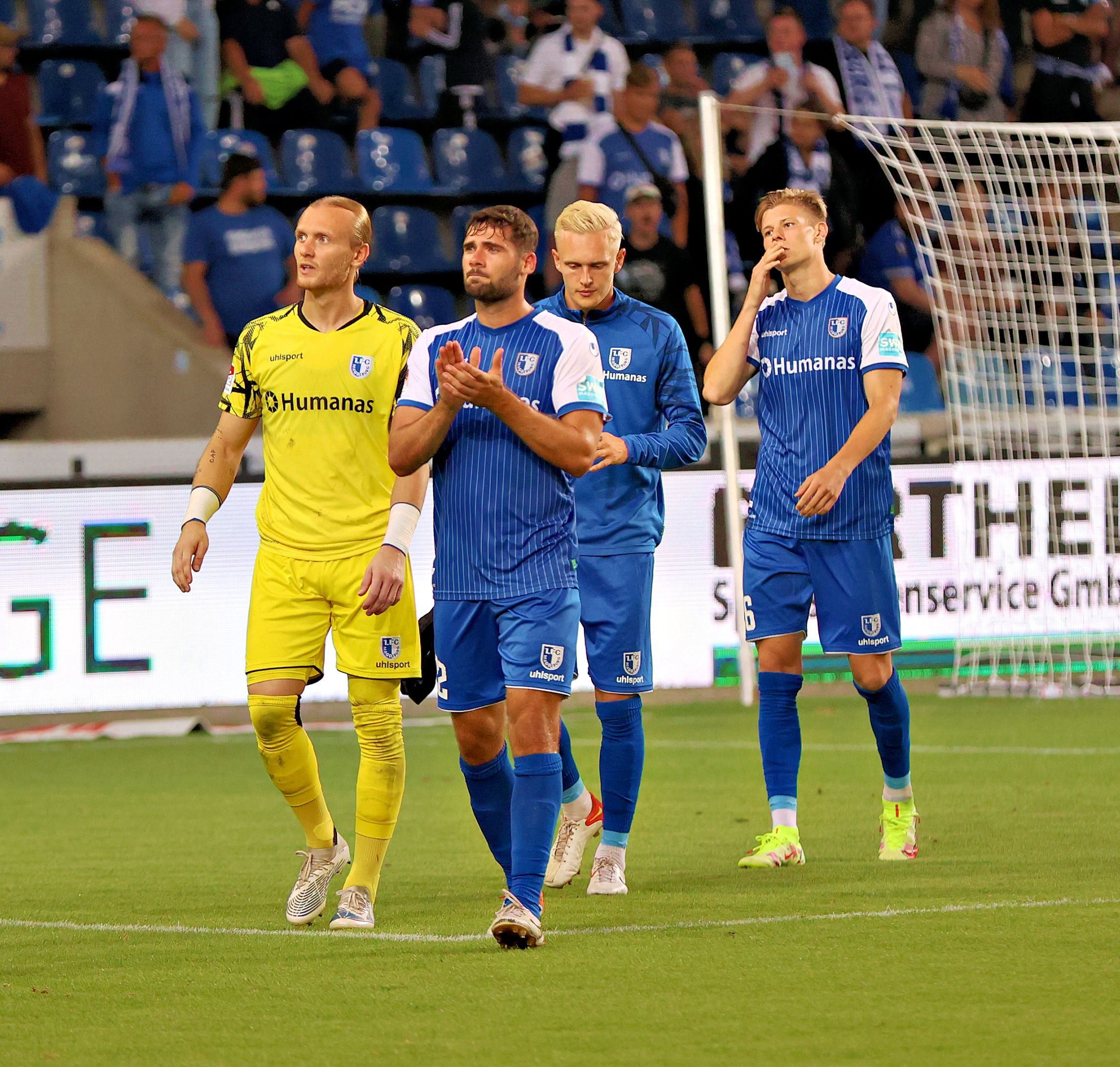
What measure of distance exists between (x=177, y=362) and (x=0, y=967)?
30.5ft

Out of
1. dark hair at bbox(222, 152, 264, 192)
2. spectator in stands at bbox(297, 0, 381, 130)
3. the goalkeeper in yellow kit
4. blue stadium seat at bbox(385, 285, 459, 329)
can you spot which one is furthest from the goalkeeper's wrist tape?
spectator in stands at bbox(297, 0, 381, 130)

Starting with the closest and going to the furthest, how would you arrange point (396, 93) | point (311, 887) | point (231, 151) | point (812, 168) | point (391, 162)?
1. point (311, 887)
2. point (231, 151)
3. point (812, 168)
4. point (391, 162)
5. point (396, 93)

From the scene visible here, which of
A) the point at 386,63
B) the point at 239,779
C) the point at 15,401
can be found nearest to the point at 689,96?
the point at 386,63

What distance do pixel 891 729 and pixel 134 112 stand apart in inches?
387

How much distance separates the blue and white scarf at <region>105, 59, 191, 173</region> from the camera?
14.1m

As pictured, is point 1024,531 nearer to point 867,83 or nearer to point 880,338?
point 880,338

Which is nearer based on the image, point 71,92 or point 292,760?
point 292,760

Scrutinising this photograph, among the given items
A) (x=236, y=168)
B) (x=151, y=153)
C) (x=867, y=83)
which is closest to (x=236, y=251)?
(x=236, y=168)

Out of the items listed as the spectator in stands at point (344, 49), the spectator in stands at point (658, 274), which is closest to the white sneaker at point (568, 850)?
the spectator in stands at point (658, 274)

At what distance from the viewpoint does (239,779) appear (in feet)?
28.7

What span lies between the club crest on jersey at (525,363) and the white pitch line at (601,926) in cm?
142

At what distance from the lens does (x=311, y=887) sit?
512cm

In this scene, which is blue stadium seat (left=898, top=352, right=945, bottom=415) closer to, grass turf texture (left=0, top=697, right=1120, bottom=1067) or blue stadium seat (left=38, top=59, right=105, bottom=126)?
grass turf texture (left=0, top=697, right=1120, bottom=1067)

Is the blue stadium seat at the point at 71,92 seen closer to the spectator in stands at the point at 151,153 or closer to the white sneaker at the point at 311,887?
the spectator in stands at the point at 151,153
